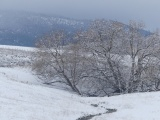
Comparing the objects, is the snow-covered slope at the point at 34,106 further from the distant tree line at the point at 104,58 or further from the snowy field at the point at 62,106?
the distant tree line at the point at 104,58

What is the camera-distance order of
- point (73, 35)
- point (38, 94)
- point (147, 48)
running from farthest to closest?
1. point (73, 35)
2. point (147, 48)
3. point (38, 94)

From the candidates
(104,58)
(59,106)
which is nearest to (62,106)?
(59,106)

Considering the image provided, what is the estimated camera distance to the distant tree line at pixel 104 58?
48844 millimetres

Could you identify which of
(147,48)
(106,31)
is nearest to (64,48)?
(106,31)

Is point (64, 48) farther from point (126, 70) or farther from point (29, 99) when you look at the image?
point (29, 99)

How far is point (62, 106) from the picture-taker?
33250 mm

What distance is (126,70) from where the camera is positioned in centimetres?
5009

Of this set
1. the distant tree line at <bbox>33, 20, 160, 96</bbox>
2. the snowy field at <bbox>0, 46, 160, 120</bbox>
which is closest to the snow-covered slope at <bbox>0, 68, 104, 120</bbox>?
the snowy field at <bbox>0, 46, 160, 120</bbox>

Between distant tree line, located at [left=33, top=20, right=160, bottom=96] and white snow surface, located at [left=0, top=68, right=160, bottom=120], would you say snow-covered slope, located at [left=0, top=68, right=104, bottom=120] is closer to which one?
white snow surface, located at [left=0, top=68, right=160, bottom=120]

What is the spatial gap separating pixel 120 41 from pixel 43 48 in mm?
9414

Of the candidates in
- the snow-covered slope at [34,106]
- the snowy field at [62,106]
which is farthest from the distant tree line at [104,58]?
the snow-covered slope at [34,106]

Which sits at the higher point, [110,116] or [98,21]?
[98,21]

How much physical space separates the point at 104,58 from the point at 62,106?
1783 cm

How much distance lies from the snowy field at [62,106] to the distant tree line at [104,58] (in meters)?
8.71
